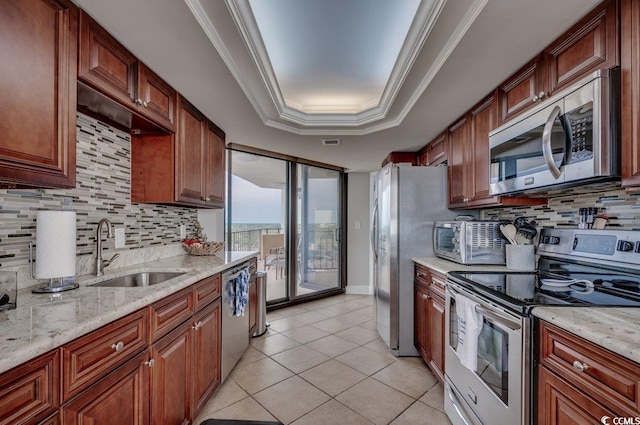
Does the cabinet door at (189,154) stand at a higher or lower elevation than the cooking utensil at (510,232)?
higher

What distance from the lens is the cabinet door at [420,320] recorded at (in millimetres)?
2584

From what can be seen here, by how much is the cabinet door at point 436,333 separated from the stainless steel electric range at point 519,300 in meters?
0.23

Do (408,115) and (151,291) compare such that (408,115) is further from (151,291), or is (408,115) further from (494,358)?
(151,291)

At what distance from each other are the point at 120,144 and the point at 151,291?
4.09ft

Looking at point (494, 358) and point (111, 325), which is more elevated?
point (111, 325)

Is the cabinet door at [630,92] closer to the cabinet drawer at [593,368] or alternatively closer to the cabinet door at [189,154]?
the cabinet drawer at [593,368]

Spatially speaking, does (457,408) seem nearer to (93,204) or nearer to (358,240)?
(93,204)

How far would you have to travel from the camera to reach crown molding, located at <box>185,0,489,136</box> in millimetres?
1507

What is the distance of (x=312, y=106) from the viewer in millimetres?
3188

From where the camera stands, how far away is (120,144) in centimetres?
213

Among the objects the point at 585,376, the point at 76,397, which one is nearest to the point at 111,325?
the point at 76,397

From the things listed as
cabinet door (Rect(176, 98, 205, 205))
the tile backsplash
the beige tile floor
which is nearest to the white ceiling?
cabinet door (Rect(176, 98, 205, 205))

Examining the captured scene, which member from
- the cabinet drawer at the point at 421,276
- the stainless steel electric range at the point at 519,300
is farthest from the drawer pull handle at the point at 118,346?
the cabinet drawer at the point at 421,276

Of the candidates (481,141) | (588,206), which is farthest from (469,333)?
(481,141)
